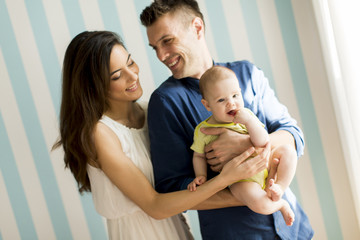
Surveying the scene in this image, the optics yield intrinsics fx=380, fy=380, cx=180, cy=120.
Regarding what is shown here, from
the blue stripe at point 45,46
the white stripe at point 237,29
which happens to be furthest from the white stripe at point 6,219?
the white stripe at point 237,29

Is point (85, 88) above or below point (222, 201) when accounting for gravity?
above

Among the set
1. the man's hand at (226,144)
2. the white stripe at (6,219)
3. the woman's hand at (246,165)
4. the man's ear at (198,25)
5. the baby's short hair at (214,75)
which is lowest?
the white stripe at (6,219)

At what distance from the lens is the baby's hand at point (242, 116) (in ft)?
5.09

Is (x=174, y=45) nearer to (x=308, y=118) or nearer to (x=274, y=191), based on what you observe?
(x=274, y=191)

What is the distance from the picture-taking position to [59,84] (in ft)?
8.61

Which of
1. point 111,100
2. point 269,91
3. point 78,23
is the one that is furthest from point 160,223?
point 78,23

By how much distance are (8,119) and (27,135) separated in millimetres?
172

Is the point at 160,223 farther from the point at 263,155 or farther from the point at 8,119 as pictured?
the point at 8,119

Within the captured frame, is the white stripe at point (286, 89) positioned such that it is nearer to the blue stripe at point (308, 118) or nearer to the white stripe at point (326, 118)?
the blue stripe at point (308, 118)

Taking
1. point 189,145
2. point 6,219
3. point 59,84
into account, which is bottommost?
point 6,219

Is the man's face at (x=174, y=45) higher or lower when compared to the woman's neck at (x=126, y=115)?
higher

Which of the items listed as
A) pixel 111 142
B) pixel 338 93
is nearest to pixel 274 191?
pixel 111 142

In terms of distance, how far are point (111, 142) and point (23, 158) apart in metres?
1.14

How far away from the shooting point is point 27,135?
8.68ft
